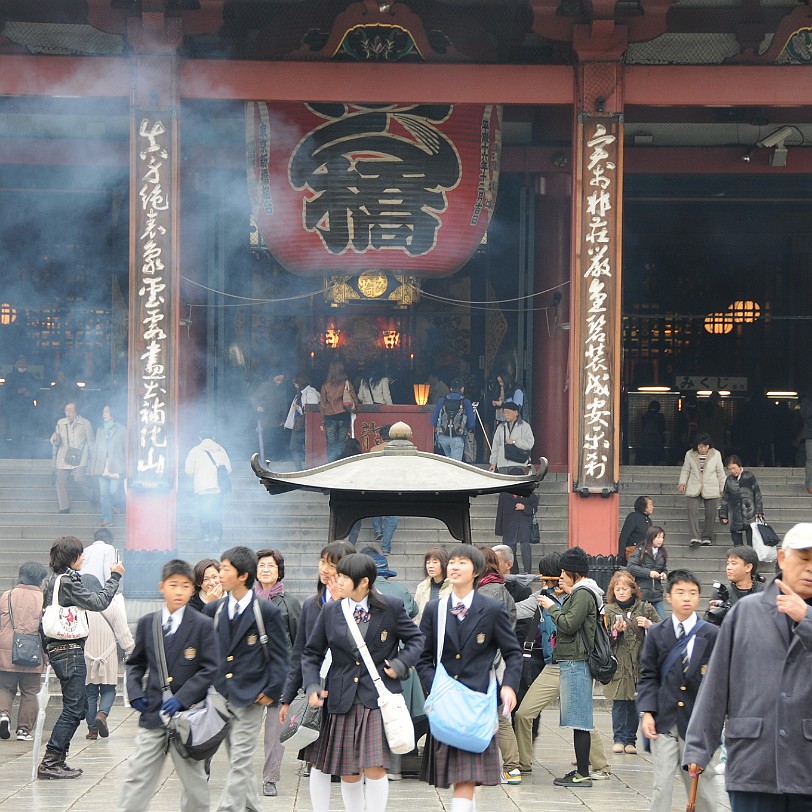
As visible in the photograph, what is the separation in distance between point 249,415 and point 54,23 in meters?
7.15

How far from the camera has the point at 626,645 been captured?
34.7 ft

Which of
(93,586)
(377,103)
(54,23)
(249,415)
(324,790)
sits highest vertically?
(54,23)

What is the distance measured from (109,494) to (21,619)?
613 centimetres

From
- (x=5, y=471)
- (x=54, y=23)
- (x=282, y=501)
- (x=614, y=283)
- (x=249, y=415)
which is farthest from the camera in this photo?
(x=249, y=415)

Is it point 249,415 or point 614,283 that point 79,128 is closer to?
point 249,415

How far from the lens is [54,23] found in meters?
16.3

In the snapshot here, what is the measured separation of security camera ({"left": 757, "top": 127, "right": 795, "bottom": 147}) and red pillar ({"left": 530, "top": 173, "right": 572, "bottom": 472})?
9.16ft

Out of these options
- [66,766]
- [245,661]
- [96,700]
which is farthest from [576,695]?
[96,700]

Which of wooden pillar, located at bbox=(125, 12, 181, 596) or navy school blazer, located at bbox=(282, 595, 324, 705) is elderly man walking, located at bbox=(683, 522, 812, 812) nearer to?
navy school blazer, located at bbox=(282, 595, 324, 705)

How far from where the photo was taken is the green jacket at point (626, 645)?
10.2m

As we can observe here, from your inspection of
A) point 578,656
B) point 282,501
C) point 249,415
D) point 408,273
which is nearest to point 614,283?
point 408,273

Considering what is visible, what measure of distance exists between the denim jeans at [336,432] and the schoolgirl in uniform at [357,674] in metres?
11.5

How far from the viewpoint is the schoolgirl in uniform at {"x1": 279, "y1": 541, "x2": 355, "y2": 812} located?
695 centimetres

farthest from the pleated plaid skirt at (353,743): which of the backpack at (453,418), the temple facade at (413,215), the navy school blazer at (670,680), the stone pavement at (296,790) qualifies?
the backpack at (453,418)
